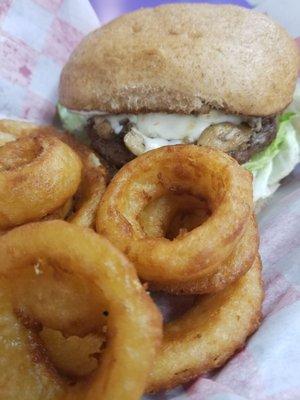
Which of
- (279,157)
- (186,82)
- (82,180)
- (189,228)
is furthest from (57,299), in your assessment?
(279,157)

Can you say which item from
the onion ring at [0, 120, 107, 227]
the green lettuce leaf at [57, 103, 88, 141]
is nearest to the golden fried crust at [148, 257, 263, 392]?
the onion ring at [0, 120, 107, 227]

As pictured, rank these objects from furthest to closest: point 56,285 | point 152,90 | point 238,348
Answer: point 152,90 → point 238,348 → point 56,285

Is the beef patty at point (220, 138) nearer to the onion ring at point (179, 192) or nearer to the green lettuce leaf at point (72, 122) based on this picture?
the green lettuce leaf at point (72, 122)

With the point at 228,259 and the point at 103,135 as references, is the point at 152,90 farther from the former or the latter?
the point at 228,259

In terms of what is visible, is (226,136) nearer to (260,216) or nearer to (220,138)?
(220,138)

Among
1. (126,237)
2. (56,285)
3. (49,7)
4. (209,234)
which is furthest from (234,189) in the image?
(49,7)

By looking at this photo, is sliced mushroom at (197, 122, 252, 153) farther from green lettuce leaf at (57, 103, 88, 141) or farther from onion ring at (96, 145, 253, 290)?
green lettuce leaf at (57, 103, 88, 141)
